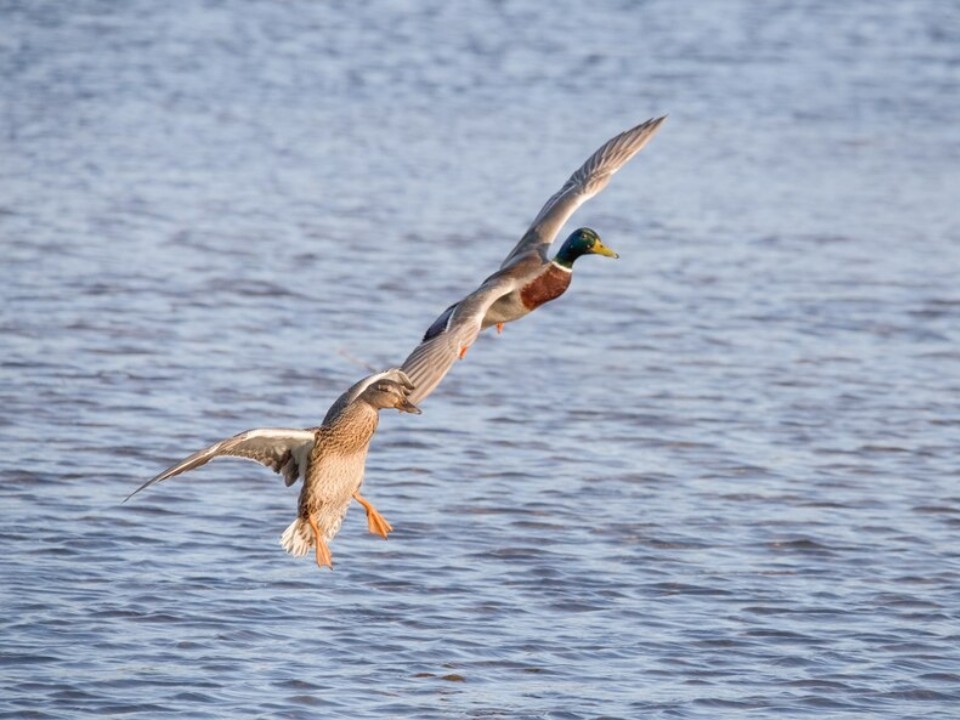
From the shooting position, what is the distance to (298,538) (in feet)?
24.6

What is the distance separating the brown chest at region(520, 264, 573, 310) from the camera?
8.32 metres

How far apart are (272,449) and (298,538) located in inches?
14.3

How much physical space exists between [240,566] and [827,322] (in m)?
5.55

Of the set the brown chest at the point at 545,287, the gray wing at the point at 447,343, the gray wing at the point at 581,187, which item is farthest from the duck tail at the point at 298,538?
the gray wing at the point at 581,187

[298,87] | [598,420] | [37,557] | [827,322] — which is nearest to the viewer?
[37,557]

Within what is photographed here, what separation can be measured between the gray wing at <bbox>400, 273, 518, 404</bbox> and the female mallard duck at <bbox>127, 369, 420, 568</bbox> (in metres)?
0.07

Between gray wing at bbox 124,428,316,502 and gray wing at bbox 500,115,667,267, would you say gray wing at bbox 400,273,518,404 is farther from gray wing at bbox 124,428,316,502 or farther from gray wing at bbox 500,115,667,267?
gray wing at bbox 500,115,667,267

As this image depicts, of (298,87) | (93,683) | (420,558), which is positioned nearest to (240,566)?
(420,558)

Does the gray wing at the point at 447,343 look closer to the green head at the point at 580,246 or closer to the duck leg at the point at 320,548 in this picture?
the duck leg at the point at 320,548

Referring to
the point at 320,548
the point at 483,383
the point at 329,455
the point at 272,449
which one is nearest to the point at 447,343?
the point at 329,455

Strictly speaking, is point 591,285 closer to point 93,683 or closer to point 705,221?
point 705,221

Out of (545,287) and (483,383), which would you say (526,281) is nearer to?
(545,287)

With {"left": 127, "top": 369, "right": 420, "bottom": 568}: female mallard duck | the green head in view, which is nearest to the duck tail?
{"left": 127, "top": 369, "right": 420, "bottom": 568}: female mallard duck

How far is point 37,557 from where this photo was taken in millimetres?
8148
